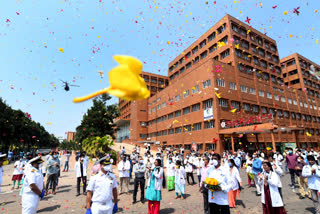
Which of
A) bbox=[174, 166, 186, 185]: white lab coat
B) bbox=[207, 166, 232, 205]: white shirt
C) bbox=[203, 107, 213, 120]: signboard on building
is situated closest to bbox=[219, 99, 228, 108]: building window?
bbox=[203, 107, 213, 120]: signboard on building

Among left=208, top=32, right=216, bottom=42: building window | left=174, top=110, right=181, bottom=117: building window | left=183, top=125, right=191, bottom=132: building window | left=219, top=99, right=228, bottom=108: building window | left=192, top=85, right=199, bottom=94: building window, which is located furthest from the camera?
left=208, top=32, right=216, bottom=42: building window

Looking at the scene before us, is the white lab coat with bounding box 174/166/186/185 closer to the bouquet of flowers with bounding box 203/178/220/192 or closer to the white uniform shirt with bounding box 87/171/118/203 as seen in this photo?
the bouquet of flowers with bounding box 203/178/220/192

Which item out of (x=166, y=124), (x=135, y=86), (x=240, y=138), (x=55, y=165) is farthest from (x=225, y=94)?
(x=135, y=86)

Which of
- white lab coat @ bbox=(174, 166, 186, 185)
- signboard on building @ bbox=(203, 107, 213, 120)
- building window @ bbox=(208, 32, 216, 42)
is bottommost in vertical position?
white lab coat @ bbox=(174, 166, 186, 185)

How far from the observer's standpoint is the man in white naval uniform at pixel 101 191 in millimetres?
3592

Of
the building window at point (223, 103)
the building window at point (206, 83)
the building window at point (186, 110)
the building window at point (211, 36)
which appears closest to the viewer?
the building window at point (223, 103)

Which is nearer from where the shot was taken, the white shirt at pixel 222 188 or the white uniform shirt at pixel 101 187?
the white uniform shirt at pixel 101 187

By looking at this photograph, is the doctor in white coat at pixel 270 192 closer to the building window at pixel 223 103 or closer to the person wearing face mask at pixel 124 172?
the person wearing face mask at pixel 124 172

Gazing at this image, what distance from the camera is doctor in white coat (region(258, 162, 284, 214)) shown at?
4.55 metres

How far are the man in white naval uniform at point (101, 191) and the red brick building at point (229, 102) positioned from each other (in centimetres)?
2047

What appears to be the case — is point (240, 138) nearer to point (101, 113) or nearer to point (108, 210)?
point (101, 113)

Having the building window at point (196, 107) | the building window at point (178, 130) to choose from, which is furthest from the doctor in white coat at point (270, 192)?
the building window at point (178, 130)

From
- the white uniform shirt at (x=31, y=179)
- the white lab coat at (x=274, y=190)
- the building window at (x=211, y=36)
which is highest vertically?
the building window at (x=211, y=36)

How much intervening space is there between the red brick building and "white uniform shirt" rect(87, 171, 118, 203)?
20480 millimetres
